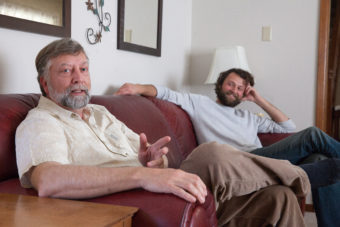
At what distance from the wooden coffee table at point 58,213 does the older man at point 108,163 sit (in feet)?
0.28

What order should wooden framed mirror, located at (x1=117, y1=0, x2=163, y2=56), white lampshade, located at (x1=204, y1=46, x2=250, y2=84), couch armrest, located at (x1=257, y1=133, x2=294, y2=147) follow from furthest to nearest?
white lampshade, located at (x1=204, y1=46, x2=250, y2=84) < couch armrest, located at (x1=257, y1=133, x2=294, y2=147) < wooden framed mirror, located at (x1=117, y1=0, x2=163, y2=56)

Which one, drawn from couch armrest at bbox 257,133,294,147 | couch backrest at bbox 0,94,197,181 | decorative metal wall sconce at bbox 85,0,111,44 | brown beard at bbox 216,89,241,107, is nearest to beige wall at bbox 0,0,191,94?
decorative metal wall sconce at bbox 85,0,111,44

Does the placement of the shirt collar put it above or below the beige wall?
below

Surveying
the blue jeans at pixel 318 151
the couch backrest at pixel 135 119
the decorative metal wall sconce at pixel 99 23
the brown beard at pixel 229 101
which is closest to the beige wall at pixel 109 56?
the decorative metal wall sconce at pixel 99 23

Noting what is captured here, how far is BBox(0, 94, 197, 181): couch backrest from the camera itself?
132 centimetres

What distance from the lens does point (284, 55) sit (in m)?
3.16

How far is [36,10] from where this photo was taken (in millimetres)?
Answer: 1793

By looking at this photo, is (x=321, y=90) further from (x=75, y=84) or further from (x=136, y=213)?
(x=136, y=213)

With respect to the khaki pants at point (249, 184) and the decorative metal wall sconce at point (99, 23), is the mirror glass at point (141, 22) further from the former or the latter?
the khaki pants at point (249, 184)

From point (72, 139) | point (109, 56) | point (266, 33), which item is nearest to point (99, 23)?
point (109, 56)

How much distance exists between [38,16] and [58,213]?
45.2 inches

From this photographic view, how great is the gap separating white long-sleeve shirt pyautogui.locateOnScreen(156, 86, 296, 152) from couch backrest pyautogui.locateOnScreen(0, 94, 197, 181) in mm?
65

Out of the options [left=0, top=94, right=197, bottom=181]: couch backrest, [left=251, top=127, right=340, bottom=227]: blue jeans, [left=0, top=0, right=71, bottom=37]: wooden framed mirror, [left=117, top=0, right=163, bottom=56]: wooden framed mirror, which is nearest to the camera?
[left=0, top=94, right=197, bottom=181]: couch backrest

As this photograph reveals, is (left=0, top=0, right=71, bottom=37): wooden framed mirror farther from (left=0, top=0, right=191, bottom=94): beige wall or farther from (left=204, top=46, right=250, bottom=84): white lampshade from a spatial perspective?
(left=204, top=46, right=250, bottom=84): white lampshade
